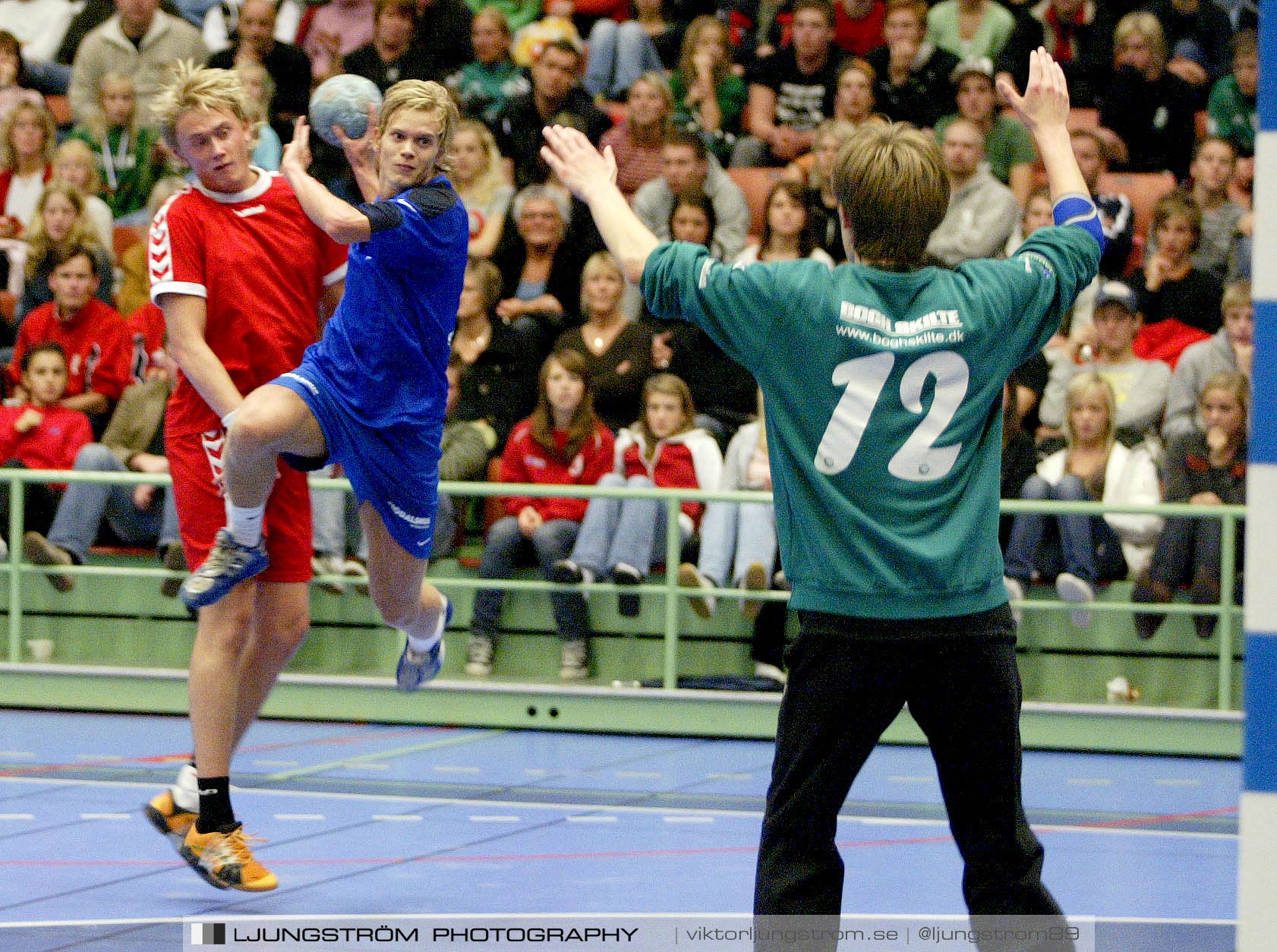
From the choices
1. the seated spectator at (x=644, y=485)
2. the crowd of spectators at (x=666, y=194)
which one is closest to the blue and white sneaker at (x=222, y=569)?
the crowd of spectators at (x=666, y=194)

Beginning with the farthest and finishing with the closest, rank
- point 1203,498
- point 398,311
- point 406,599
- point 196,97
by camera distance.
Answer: point 1203,498, point 406,599, point 196,97, point 398,311

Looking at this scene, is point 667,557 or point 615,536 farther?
point 615,536

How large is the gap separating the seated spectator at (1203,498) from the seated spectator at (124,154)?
6769mm

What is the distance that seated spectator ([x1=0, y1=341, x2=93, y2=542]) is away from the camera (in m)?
9.16

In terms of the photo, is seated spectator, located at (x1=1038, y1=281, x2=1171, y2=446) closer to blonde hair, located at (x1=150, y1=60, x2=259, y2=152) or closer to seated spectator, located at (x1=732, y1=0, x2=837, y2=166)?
seated spectator, located at (x1=732, y1=0, x2=837, y2=166)

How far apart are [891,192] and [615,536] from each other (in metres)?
5.36

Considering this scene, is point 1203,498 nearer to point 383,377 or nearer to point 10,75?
point 383,377

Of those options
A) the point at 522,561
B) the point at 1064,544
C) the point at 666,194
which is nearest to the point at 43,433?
the point at 522,561

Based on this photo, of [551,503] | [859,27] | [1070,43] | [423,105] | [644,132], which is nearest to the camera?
[423,105]

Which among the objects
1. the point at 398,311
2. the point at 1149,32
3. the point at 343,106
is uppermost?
the point at 1149,32

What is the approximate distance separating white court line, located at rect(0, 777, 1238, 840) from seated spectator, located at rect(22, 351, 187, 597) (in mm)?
1966

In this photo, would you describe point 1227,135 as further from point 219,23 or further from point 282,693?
point 219,23

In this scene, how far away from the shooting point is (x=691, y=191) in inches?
392

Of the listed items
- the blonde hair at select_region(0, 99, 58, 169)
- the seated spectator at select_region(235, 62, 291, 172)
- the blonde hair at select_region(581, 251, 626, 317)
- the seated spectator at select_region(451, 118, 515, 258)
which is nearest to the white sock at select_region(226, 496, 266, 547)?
the blonde hair at select_region(581, 251, 626, 317)
